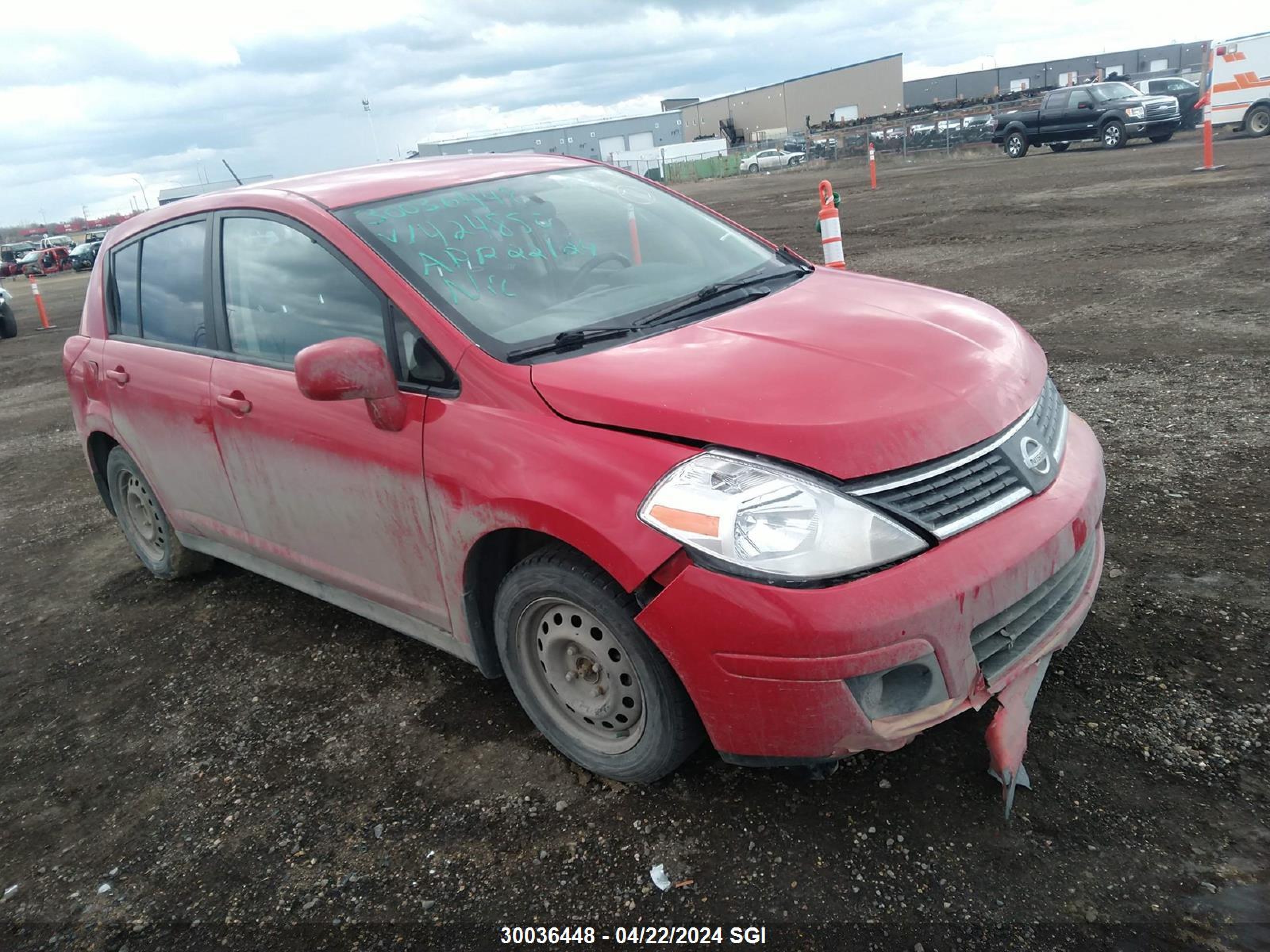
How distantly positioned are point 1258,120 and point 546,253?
25354mm

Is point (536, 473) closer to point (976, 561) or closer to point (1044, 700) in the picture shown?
point (976, 561)

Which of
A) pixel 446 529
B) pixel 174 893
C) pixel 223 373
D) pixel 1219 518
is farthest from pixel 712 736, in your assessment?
pixel 1219 518

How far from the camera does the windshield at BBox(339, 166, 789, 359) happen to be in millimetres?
2861

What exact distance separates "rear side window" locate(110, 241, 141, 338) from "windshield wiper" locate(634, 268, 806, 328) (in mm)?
2668

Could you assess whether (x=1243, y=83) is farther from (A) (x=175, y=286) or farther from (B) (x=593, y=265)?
(A) (x=175, y=286)

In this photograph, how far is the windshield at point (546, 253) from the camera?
2.86 meters

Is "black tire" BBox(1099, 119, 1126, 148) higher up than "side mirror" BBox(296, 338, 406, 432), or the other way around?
"side mirror" BBox(296, 338, 406, 432)

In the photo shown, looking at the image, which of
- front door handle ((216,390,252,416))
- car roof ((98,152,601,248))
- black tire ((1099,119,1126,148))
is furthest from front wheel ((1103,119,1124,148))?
front door handle ((216,390,252,416))

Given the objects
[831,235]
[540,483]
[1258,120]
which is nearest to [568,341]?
[540,483]

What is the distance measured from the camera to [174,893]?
2.61m

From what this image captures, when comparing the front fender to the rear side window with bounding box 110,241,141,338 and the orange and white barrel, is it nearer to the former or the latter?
the rear side window with bounding box 110,241,141,338

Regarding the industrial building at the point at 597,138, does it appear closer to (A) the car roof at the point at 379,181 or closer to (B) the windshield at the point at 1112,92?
(B) the windshield at the point at 1112,92

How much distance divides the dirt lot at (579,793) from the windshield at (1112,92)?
22598 millimetres

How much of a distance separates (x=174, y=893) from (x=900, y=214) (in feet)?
51.9
